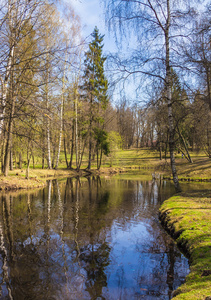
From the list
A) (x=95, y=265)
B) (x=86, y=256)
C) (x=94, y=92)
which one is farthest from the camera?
(x=94, y=92)

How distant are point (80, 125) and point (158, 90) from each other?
2212 cm

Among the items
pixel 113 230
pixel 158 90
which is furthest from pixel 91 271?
pixel 158 90

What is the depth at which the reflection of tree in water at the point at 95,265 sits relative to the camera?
13.7ft

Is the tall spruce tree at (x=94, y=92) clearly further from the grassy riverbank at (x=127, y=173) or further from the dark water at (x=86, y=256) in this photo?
the dark water at (x=86, y=256)

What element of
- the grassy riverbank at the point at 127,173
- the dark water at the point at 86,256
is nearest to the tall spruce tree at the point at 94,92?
the grassy riverbank at the point at 127,173

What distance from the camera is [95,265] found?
503 centimetres

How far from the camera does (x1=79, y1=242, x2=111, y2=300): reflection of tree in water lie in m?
4.17

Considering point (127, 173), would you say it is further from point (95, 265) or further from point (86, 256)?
point (95, 265)

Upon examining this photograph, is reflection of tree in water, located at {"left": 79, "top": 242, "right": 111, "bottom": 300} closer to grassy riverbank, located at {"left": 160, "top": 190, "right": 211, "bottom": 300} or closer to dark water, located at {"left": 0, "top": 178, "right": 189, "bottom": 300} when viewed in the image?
dark water, located at {"left": 0, "top": 178, "right": 189, "bottom": 300}

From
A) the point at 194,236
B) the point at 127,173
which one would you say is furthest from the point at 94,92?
→ the point at 194,236

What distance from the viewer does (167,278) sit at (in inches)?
177

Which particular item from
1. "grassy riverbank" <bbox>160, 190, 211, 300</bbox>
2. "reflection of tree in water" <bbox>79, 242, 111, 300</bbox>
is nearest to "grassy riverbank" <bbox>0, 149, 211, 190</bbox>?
"grassy riverbank" <bbox>160, 190, 211, 300</bbox>

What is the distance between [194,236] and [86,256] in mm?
2640

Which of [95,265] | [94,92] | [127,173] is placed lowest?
[127,173]
